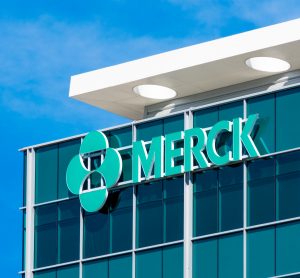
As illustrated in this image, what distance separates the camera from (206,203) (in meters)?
74.8

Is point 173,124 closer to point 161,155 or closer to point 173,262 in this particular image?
point 161,155

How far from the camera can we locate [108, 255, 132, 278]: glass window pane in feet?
248

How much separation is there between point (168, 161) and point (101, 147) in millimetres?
2822

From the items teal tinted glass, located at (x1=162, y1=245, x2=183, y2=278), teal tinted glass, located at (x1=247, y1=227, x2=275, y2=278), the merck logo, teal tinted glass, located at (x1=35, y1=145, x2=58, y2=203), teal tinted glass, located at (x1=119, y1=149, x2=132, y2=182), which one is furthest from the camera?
teal tinted glass, located at (x1=35, y1=145, x2=58, y2=203)

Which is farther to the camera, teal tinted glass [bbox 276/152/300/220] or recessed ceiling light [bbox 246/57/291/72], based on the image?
recessed ceiling light [bbox 246/57/291/72]

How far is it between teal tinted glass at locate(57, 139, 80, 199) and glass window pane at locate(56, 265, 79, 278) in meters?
2.54

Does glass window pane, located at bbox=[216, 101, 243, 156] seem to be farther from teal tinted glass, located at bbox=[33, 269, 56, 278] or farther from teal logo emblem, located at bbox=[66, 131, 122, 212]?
teal tinted glass, located at bbox=[33, 269, 56, 278]

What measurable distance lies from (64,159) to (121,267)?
4.86 m

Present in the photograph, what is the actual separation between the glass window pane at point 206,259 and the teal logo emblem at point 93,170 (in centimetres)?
434

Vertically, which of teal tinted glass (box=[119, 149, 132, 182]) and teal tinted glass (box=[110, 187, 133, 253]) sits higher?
teal tinted glass (box=[119, 149, 132, 182])

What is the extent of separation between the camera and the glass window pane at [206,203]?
7444 cm

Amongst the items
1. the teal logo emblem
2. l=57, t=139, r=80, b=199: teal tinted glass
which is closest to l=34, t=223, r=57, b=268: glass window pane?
l=57, t=139, r=80, b=199: teal tinted glass

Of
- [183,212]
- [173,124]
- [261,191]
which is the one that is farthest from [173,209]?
[261,191]

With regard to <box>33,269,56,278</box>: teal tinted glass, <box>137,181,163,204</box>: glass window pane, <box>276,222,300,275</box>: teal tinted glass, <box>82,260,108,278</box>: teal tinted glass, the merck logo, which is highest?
the merck logo
